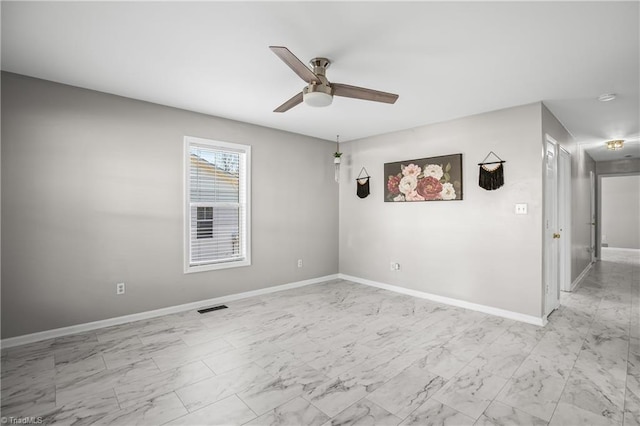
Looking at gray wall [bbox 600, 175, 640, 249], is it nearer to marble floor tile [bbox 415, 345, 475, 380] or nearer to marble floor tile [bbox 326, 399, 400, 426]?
marble floor tile [bbox 415, 345, 475, 380]

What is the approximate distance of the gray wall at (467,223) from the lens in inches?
140

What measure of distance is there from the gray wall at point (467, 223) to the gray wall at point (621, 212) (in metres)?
8.11

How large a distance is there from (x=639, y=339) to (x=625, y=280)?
339 centimetres

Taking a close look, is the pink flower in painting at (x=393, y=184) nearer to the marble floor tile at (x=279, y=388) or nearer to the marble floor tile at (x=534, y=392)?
the marble floor tile at (x=534, y=392)

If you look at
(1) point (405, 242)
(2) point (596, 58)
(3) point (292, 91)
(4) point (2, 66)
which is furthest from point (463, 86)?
(4) point (2, 66)

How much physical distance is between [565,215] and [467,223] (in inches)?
74.2

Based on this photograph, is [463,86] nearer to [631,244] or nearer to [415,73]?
[415,73]

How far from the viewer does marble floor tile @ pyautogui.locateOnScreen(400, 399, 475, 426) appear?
1.88 m

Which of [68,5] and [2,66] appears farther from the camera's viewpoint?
[2,66]

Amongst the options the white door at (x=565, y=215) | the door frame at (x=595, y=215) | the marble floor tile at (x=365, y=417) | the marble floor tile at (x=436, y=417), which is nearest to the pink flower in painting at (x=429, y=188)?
the white door at (x=565, y=215)

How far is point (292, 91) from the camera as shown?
3258 millimetres

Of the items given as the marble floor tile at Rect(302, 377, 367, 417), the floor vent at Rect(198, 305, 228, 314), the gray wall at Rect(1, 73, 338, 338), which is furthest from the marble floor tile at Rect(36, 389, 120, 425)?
the floor vent at Rect(198, 305, 228, 314)

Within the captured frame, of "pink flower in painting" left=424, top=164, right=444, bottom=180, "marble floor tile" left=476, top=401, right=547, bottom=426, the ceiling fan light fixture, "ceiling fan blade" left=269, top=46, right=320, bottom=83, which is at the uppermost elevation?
"ceiling fan blade" left=269, top=46, right=320, bottom=83

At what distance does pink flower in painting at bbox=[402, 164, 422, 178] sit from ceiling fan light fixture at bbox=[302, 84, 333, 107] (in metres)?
2.50
